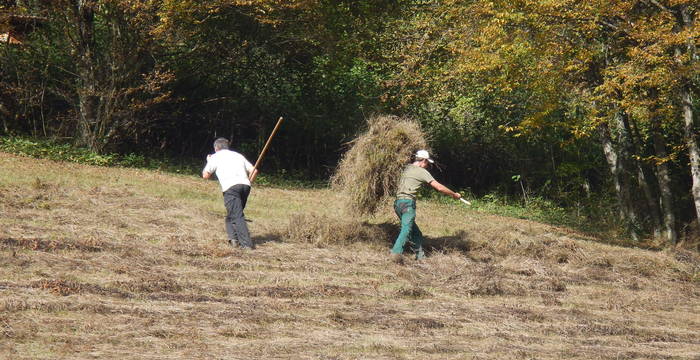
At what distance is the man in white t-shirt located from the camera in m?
13.0

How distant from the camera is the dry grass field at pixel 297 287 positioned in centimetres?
837

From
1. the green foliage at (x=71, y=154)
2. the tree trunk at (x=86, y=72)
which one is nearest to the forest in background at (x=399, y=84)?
the tree trunk at (x=86, y=72)

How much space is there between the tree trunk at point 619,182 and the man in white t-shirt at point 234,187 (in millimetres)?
10214

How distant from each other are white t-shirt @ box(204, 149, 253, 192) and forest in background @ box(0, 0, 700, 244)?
21.8 ft

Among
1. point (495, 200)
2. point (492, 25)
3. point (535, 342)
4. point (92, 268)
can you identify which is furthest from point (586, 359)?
point (495, 200)

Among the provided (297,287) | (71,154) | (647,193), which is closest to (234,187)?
(297,287)

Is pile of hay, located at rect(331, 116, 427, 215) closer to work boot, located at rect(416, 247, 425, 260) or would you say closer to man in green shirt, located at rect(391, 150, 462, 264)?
man in green shirt, located at rect(391, 150, 462, 264)

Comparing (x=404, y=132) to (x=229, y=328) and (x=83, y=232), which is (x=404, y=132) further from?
(x=229, y=328)

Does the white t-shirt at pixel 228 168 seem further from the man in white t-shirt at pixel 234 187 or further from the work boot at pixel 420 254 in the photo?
the work boot at pixel 420 254

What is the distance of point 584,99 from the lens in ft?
64.2

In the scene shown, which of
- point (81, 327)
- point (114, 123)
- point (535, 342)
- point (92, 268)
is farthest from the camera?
point (114, 123)

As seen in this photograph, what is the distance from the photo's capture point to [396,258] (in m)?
13.2

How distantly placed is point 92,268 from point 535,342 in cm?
511

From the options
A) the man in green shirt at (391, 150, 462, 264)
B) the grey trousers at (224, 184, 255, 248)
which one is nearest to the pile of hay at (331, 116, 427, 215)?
the man in green shirt at (391, 150, 462, 264)
